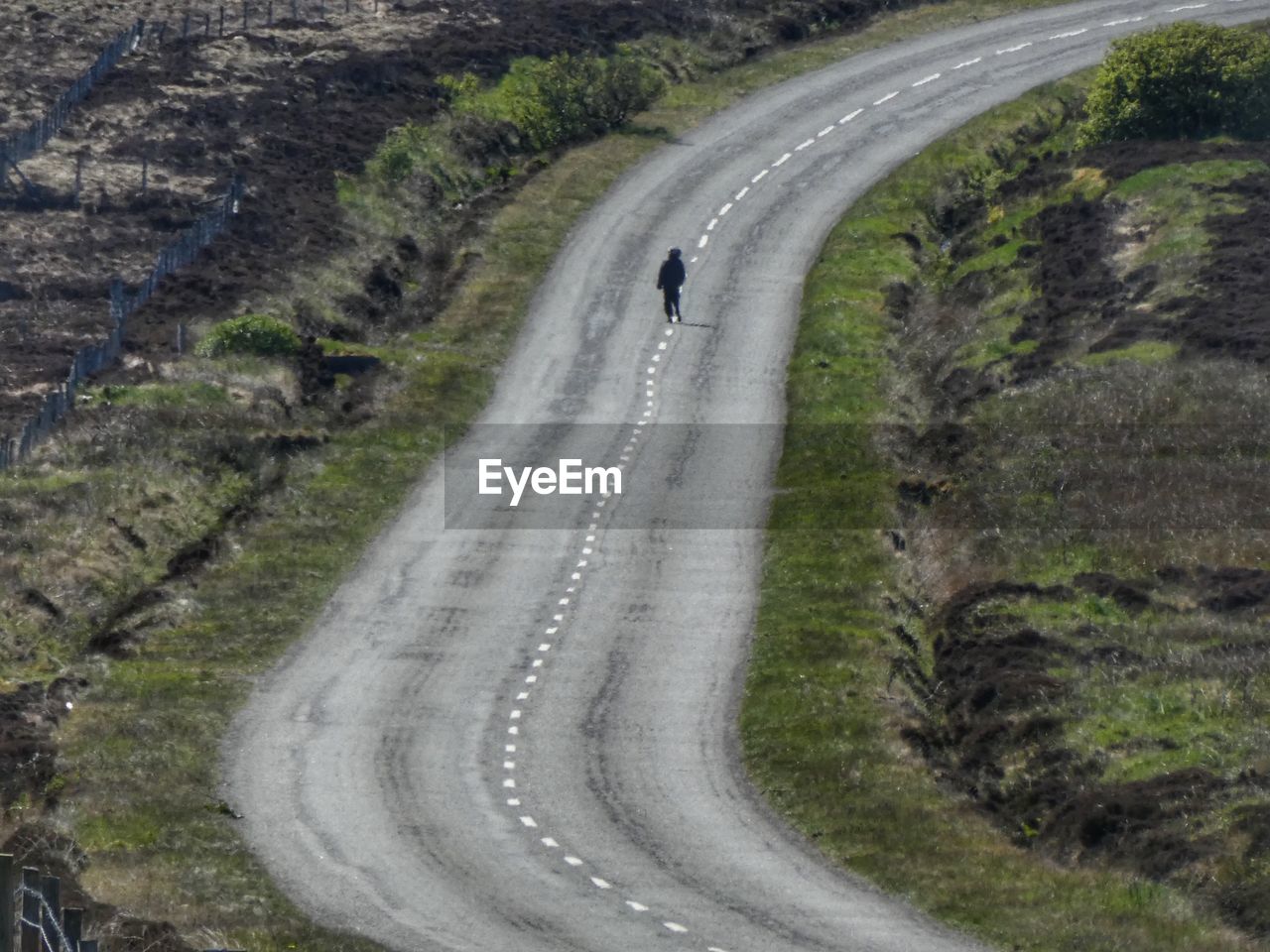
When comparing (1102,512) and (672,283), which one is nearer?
(1102,512)

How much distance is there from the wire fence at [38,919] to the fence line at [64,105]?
44949mm

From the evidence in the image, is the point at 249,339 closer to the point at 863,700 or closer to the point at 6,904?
the point at 863,700

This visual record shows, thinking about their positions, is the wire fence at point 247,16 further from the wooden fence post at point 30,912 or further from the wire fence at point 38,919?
the wire fence at point 38,919

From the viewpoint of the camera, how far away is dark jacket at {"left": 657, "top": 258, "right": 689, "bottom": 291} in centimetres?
5197

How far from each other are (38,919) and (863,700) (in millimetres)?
16641

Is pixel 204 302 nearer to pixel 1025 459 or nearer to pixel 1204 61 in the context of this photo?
pixel 1025 459

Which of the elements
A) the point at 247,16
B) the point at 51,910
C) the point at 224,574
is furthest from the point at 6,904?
the point at 247,16

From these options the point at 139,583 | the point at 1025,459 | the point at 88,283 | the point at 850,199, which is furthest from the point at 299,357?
the point at 850,199

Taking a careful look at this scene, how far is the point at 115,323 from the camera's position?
5000 cm

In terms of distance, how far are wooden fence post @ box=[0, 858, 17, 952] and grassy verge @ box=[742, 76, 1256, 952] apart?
1107 cm

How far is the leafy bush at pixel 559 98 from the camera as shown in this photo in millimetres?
66500

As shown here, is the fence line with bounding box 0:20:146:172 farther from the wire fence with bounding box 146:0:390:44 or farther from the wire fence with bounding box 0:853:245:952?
the wire fence with bounding box 0:853:245:952

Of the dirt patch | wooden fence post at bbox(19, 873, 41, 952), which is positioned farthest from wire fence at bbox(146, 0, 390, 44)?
wooden fence post at bbox(19, 873, 41, 952)

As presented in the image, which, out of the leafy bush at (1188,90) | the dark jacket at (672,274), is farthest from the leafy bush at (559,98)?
the dark jacket at (672,274)
